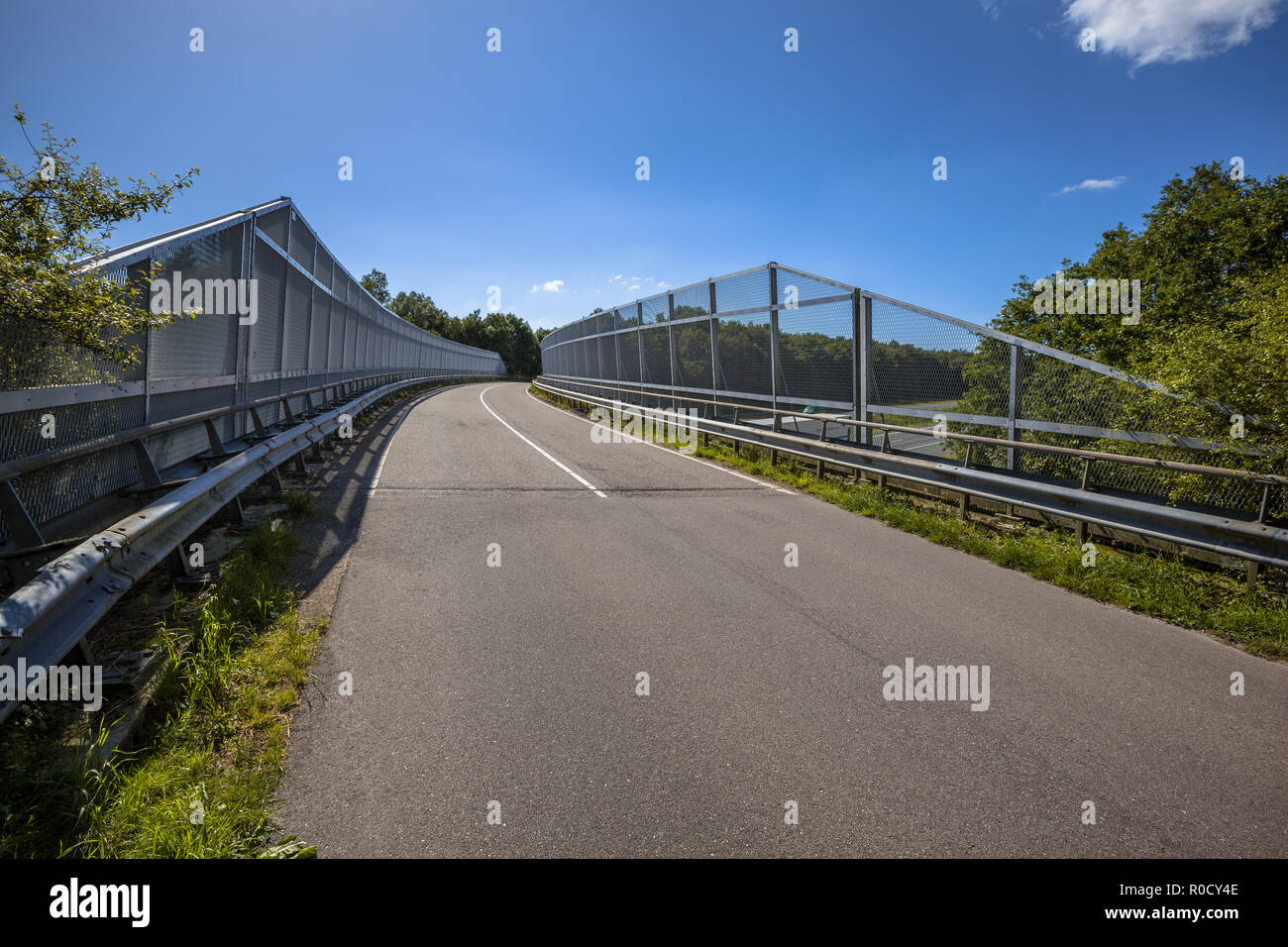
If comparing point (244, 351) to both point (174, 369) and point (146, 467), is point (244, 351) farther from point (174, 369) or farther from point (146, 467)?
point (146, 467)

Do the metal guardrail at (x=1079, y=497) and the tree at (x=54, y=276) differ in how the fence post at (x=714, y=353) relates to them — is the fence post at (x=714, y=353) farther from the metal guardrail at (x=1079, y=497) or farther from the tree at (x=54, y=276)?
the tree at (x=54, y=276)

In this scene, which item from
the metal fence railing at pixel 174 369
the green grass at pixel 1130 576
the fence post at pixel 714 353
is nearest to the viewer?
the metal fence railing at pixel 174 369

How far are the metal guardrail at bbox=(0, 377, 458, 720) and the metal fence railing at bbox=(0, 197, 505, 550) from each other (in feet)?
1.73

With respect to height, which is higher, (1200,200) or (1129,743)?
(1200,200)

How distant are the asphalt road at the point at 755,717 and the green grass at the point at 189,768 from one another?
0.17 m

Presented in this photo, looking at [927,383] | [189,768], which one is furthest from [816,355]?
[189,768]

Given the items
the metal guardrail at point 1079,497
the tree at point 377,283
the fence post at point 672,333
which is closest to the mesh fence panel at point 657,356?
the fence post at point 672,333

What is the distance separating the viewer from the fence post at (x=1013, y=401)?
8.14 meters

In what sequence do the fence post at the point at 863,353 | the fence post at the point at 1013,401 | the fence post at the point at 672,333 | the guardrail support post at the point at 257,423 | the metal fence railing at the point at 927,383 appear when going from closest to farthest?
the metal fence railing at the point at 927,383 → the fence post at the point at 1013,401 → the guardrail support post at the point at 257,423 → the fence post at the point at 863,353 → the fence post at the point at 672,333

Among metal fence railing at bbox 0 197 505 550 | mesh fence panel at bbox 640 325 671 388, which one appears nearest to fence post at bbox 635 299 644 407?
mesh fence panel at bbox 640 325 671 388
